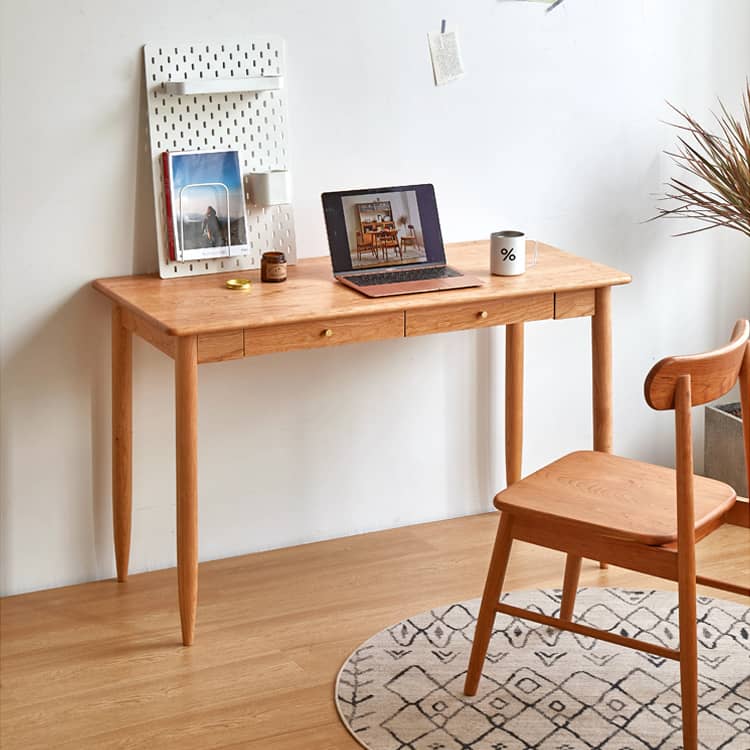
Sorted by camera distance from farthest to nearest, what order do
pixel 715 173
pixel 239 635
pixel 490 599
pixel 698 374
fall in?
1. pixel 715 173
2. pixel 239 635
3. pixel 490 599
4. pixel 698 374

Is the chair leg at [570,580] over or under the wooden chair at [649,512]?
under

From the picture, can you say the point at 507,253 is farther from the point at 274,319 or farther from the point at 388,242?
the point at 274,319

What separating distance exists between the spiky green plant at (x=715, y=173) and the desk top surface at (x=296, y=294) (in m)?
0.48

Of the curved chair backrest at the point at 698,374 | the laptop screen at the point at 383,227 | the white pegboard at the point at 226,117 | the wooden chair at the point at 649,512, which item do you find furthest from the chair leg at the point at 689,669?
the white pegboard at the point at 226,117

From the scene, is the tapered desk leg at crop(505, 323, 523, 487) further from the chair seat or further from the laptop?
the chair seat

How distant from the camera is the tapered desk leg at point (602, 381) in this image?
316 centimetres

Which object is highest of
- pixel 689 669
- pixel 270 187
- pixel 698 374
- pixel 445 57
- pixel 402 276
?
pixel 445 57

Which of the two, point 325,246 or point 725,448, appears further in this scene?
point 725,448

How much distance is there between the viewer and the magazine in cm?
304

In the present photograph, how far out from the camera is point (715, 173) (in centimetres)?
344

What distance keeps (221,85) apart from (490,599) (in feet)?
4.55

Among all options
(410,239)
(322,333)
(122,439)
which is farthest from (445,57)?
(122,439)

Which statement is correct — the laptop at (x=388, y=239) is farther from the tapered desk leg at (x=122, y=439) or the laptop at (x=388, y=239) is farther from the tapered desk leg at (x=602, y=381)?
the tapered desk leg at (x=122, y=439)

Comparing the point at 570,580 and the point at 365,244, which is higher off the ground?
the point at 365,244
